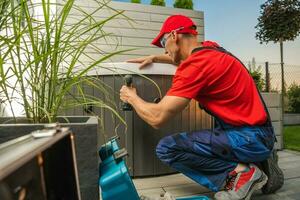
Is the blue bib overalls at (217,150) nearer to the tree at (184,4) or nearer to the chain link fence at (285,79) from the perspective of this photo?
the tree at (184,4)

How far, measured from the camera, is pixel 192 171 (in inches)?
71.9

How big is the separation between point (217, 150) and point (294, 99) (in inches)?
359

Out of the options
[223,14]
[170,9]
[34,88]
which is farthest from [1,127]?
[223,14]

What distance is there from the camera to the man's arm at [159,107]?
160 centimetres

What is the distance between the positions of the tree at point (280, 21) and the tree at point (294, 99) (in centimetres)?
169

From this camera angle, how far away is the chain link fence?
260 inches

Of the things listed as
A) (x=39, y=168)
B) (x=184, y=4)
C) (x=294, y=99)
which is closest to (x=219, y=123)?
(x=39, y=168)

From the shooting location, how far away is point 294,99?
9820mm

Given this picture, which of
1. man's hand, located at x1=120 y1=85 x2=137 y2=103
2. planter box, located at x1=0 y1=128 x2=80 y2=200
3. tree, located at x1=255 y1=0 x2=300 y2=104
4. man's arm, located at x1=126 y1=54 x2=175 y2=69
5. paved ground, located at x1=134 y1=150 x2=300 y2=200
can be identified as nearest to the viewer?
planter box, located at x1=0 y1=128 x2=80 y2=200

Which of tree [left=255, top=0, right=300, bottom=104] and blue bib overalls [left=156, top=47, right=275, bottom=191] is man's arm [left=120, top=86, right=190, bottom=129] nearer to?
blue bib overalls [left=156, top=47, right=275, bottom=191]

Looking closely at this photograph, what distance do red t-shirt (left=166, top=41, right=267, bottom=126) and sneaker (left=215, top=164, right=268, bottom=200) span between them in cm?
26

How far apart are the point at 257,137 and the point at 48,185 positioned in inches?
51.8

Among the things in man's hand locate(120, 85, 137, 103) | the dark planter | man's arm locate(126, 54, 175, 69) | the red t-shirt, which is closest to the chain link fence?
man's arm locate(126, 54, 175, 69)

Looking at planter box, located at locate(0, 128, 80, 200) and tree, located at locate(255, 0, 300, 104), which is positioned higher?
tree, located at locate(255, 0, 300, 104)
